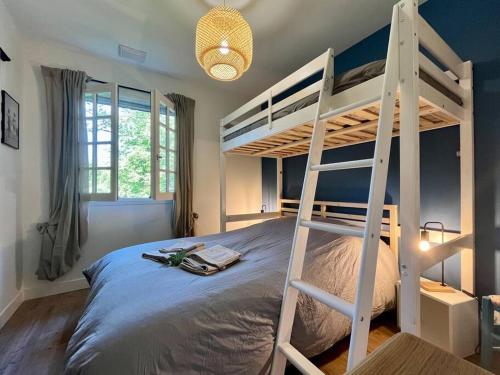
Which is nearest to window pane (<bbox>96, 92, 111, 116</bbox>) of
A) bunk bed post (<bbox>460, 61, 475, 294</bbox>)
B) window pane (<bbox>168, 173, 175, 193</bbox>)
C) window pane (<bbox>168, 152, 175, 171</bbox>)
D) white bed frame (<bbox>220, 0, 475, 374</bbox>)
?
window pane (<bbox>168, 152, 175, 171</bbox>)

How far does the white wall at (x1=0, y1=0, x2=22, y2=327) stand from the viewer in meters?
1.95

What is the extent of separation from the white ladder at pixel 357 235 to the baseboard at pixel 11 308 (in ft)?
7.75

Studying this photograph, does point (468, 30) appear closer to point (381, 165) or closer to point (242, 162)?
point (381, 165)

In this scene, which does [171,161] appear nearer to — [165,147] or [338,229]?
[165,147]

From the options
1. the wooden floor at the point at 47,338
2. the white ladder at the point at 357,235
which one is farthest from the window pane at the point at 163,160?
the white ladder at the point at 357,235

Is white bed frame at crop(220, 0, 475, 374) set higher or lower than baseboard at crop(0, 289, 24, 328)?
higher

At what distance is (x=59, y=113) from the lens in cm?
243

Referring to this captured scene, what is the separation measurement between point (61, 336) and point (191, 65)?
2999mm

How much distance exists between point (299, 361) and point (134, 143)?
3470 mm

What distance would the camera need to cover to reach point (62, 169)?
8.00ft

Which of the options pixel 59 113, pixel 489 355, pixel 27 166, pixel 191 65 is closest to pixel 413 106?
pixel 489 355

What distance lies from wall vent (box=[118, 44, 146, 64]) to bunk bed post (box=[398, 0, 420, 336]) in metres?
2.58

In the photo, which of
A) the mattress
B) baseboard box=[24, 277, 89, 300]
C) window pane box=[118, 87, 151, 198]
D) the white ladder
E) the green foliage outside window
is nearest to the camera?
the white ladder

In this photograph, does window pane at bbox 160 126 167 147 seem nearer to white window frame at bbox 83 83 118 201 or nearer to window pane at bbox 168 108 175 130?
window pane at bbox 168 108 175 130
